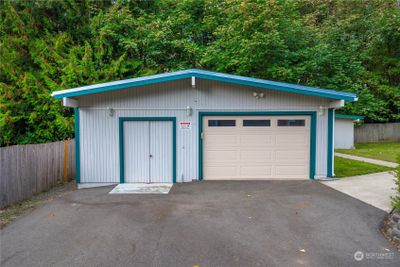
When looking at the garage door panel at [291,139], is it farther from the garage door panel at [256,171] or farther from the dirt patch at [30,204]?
the dirt patch at [30,204]

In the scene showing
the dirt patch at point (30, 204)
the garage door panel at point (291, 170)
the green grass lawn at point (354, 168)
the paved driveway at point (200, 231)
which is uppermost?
the garage door panel at point (291, 170)

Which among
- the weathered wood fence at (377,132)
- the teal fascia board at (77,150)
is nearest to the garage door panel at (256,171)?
the teal fascia board at (77,150)

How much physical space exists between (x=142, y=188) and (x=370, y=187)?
637cm

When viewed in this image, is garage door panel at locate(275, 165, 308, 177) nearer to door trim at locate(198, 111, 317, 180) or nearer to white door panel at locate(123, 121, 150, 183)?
door trim at locate(198, 111, 317, 180)

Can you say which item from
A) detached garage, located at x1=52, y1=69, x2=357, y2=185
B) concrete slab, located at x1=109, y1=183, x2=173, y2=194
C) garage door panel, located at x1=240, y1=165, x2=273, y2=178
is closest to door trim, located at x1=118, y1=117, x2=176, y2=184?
detached garage, located at x1=52, y1=69, x2=357, y2=185

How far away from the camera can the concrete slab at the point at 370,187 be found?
5.46 m

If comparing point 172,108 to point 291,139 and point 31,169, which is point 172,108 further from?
point 31,169

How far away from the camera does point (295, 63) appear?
14055 mm

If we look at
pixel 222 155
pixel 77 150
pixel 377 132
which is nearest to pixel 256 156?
pixel 222 155

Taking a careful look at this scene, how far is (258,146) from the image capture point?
7.66 metres

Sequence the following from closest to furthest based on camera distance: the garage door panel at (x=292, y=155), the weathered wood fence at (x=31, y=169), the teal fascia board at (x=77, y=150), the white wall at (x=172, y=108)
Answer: the weathered wood fence at (x=31, y=169) < the teal fascia board at (x=77, y=150) < the white wall at (x=172, y=108) < the garage door panel at (x=292, y=155)

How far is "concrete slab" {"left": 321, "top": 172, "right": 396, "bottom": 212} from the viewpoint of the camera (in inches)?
215

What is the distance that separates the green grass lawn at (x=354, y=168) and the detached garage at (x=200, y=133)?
1.21 meters

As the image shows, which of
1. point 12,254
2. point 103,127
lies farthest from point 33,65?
point 12,254
